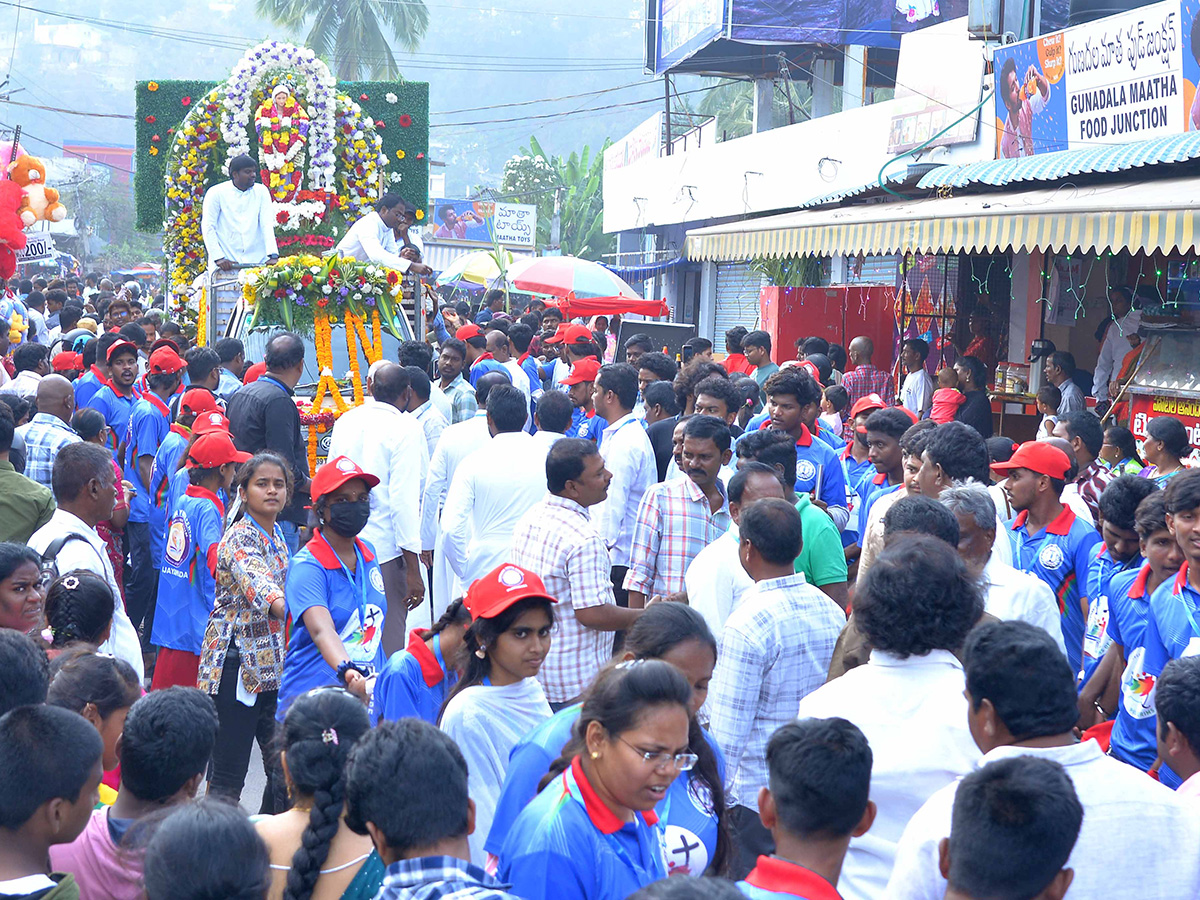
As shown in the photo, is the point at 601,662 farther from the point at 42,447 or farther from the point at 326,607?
the point at 42,447

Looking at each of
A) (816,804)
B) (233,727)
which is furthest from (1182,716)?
(233,727)

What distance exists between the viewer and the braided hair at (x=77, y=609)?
4.02 m

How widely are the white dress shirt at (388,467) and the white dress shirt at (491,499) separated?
81cm

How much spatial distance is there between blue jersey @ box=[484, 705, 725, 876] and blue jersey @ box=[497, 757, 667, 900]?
0.26 m

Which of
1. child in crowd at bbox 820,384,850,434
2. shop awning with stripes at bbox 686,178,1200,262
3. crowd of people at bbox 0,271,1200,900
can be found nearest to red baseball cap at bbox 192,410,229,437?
crowd of people at bbox 0,271,1200,900

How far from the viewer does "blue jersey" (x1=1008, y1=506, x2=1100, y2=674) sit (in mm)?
5309

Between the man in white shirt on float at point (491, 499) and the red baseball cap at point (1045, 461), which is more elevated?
the red baseball cap at point (1045, 461)

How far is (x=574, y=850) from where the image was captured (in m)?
2.55

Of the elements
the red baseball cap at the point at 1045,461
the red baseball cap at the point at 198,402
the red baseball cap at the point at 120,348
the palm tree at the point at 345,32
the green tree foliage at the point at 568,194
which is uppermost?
the palm tree at the point at 345,32

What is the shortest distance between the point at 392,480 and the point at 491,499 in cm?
112

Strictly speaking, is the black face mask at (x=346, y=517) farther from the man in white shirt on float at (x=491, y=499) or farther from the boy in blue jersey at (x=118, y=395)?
the boy in blue jersey at (x=118, y=395)

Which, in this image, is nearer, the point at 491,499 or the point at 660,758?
the point at 660,758

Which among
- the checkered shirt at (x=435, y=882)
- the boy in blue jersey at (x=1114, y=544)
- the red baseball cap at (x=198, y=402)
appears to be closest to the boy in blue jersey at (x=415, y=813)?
the checkered shirt at (x=435, y=882)

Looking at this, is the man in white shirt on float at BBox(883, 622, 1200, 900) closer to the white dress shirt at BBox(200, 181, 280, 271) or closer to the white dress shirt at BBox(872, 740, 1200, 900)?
the white dress shirt at BBox(872, 740, 1200, 900)
